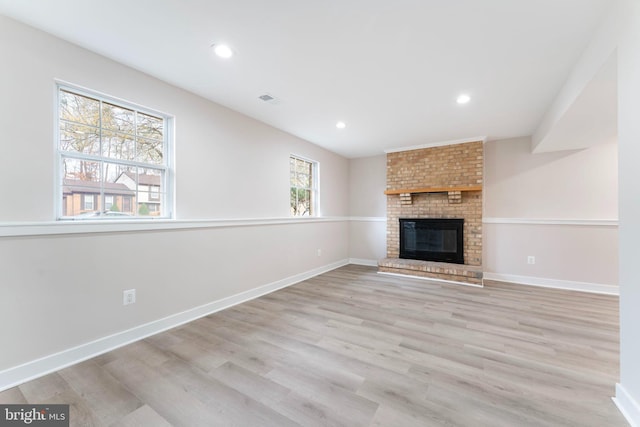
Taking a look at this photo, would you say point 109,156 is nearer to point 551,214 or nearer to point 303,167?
point 303,167

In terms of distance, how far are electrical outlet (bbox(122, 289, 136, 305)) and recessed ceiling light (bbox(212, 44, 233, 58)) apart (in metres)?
2.22

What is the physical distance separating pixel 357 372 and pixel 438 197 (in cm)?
391

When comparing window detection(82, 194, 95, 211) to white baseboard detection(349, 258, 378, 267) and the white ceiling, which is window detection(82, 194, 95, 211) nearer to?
the white ceiling

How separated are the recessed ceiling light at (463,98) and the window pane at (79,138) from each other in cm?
365

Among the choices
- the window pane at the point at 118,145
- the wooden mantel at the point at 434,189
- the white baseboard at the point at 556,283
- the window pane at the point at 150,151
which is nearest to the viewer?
the window pane at the point at 118,145

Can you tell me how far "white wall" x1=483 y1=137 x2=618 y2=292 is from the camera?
3.82 meters

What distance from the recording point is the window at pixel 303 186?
4.57m

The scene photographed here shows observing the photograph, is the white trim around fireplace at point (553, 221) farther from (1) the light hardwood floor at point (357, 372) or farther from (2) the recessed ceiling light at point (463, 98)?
(2) the recessed ceiling light at point (463, 98)

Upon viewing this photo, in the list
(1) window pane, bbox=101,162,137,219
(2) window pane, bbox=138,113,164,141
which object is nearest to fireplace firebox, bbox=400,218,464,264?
(2) window pane, bbox=138,113,164,141

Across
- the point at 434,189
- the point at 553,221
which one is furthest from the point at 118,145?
the point at 553,221

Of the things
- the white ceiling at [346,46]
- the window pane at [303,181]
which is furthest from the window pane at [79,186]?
the window pane at [303,181]

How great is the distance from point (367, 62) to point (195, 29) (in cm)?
139

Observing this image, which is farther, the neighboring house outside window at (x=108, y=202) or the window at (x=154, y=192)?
the window at (x=154, y=192)

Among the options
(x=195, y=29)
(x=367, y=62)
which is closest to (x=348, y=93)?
(x=367, y=62)
